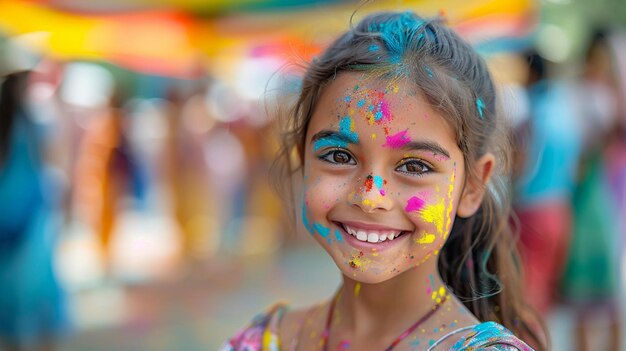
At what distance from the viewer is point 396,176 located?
113 cm

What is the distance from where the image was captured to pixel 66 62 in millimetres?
5543

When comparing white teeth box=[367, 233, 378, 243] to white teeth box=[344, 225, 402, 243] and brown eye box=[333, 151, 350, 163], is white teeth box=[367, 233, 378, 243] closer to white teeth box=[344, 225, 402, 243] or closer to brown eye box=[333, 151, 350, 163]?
white teeth box=[344, 225, 402, 243]

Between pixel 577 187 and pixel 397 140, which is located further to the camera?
pixel 577 187

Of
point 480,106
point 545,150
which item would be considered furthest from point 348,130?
point 545,150

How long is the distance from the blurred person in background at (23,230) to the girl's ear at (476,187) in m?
2.61

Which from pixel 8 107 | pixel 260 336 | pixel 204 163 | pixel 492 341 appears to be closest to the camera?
pixel 492 341

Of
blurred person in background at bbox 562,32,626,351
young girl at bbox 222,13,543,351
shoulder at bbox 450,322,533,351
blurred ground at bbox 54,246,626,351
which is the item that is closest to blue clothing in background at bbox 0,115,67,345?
blurred ground at bbox 54,246,626,351

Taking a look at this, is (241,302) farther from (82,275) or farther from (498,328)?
(498,328)

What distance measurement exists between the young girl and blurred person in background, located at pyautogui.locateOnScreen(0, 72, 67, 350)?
2343mm

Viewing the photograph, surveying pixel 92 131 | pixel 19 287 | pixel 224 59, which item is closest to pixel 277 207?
pixel 224 59

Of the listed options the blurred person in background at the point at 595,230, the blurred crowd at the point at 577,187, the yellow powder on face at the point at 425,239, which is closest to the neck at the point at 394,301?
the yellow powder on face at the point at 425,239

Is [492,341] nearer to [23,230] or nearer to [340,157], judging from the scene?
[340,157]

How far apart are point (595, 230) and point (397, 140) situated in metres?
2.61

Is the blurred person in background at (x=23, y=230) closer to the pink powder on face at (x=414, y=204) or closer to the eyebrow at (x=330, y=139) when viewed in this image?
the eyebrow at (x=330, y=139)
